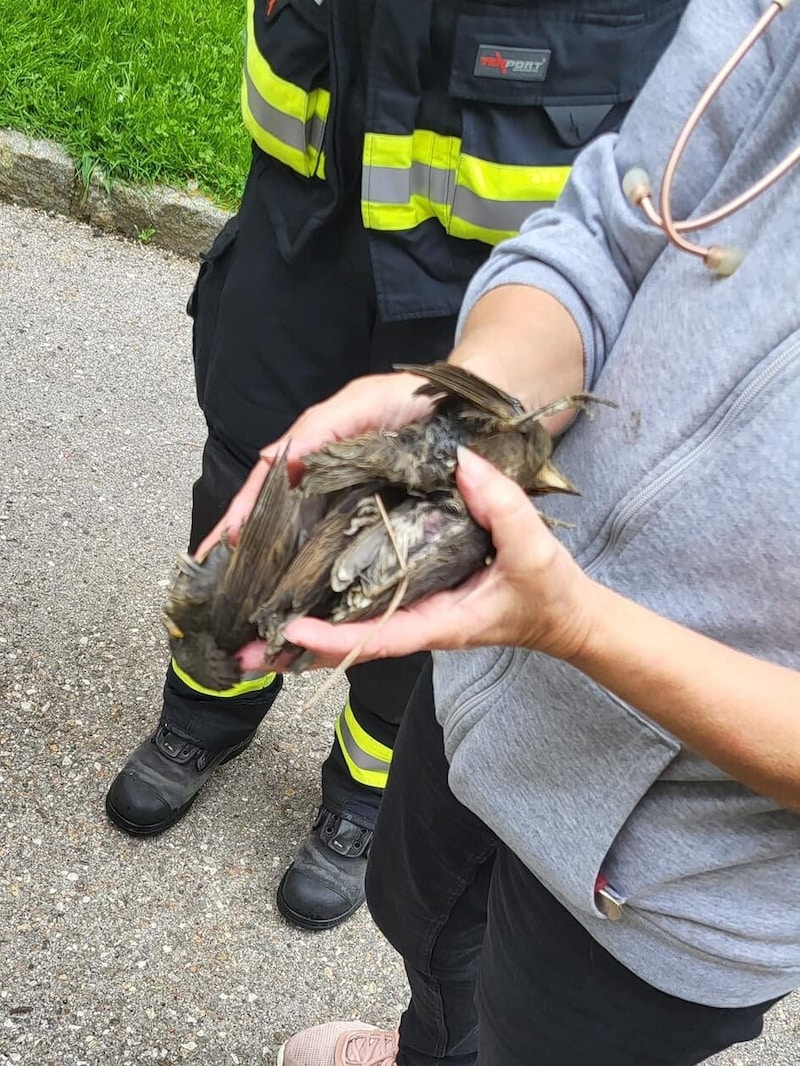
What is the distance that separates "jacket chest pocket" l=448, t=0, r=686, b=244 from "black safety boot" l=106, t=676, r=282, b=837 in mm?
1382

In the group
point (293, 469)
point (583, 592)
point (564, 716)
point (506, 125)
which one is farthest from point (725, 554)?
point (506, 125)

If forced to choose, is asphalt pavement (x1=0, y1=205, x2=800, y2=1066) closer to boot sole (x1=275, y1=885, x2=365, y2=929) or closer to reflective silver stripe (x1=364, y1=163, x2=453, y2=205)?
boot sole (x1=275, y1=885, x2=365, y2=929)

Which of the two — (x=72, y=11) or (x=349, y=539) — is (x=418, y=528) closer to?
(x=349, y=539)

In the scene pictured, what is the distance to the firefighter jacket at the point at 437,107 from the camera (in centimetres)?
181

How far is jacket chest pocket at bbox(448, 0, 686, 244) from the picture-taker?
1799 millimetres

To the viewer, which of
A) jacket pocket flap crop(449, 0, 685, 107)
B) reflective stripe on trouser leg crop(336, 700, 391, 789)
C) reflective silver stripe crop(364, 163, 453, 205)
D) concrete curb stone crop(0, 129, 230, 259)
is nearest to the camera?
jacket pocket flap crop(449, 0, 685, 107)

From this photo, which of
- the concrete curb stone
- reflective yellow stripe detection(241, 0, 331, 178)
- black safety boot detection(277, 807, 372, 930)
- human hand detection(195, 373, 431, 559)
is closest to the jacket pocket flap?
reflective yellow stripe detection(241, 0, 331, 178)

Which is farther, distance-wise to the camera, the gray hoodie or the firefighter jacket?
the firefighter jacket

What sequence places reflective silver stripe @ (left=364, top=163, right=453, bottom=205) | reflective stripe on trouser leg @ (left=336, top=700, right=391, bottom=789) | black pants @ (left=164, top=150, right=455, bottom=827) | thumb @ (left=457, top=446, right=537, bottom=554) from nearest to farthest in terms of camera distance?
thumb @ (left=457, top=446, right=537, bottom=554) < reflective silver stripe @ (left=364, top=163, right=453, bottom=205) < black pants @ (left=164, top=150, right=455, bottom=827) < reflective stripe on trouser leg @ (left=336, top=700, right=391, bottom=789)

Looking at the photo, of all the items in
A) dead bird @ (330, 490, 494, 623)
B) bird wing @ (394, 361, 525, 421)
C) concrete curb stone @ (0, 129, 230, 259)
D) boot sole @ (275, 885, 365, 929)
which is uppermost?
bird wing @ (394, 361, 525, 421)

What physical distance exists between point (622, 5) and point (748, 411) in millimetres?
990

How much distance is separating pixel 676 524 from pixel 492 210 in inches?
35.6

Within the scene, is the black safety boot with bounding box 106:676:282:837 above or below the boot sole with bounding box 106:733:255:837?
above

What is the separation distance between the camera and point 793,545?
3.76ft
